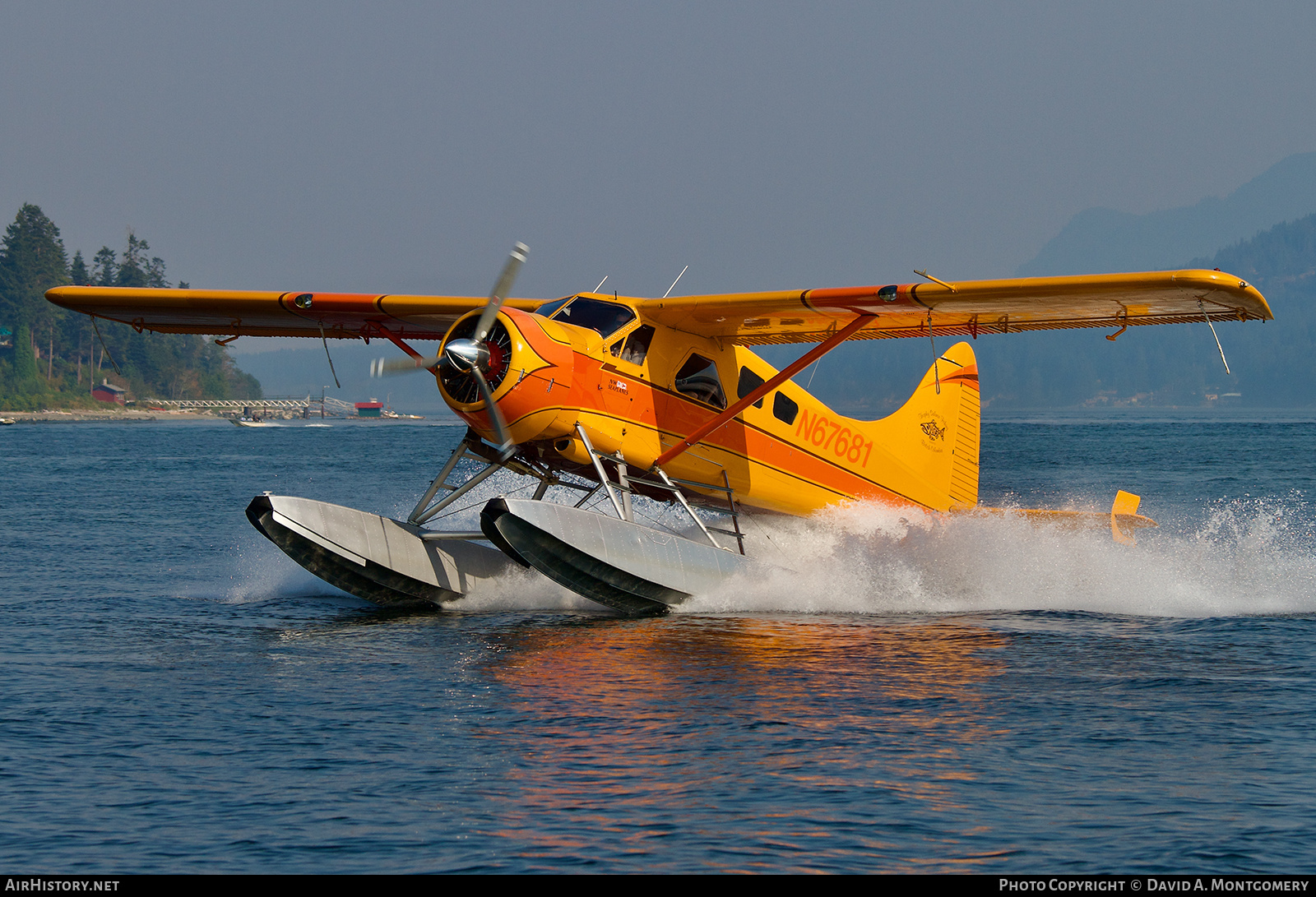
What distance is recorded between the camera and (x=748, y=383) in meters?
13.9

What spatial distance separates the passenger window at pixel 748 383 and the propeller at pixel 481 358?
10.6 feet

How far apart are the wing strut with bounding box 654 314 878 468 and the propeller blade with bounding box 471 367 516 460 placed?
1943 mm

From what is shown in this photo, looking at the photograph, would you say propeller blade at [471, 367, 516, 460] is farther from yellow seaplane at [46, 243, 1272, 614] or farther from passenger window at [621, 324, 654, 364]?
passenger window at [621, 324, 654, 364]

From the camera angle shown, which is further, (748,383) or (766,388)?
(748,383)

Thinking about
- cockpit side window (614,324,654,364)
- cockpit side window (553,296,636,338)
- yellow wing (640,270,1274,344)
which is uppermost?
yellow wing (640,270,1274,344)

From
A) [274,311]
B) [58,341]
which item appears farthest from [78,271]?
[274,311]

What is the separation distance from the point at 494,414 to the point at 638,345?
6.95 ft

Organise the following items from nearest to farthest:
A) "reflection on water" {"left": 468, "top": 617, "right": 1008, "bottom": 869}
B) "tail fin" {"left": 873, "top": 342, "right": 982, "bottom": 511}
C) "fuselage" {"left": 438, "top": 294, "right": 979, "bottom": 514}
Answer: "reflection on water" {"left": 468, "top": 617, "right": 1008, "bottom": 869} < "fuselage" {"left": 438, "top": 294, "right": 979, "bottom": 514} < "tail fin" {"left": 873, "top": 342, "right": 982, "bottom": 511}

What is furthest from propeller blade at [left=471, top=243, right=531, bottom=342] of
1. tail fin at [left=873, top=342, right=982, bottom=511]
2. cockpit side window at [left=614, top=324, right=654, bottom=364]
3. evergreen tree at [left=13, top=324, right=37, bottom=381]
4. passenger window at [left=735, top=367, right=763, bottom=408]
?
evergreen tree at [left=13, top=324, right=37, bottom=381]

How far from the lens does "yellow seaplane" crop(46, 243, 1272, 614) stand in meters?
11.4

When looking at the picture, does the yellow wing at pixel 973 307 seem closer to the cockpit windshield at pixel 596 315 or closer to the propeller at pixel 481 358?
the cockpit windshield at pixel 596 315

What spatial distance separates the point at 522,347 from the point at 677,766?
5094 mm

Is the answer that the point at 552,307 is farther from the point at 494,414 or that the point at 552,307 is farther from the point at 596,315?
the point at 494,414
